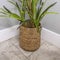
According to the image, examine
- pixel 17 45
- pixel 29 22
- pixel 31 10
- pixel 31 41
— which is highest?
pixel 31 10

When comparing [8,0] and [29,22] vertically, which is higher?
[8,0]

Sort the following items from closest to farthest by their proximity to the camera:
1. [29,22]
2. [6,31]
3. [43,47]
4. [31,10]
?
[31,10] → [29,22] → [43,47] → [6,31]

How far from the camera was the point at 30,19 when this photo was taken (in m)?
1.49

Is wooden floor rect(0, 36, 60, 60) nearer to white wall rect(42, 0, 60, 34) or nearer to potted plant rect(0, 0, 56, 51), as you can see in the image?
potted plant rect(0, 0, 56, 51)

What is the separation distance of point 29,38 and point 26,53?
0.20 m

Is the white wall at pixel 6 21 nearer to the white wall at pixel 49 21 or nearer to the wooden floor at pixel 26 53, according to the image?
the white wall at pixel 49 21

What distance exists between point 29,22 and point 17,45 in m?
0.38

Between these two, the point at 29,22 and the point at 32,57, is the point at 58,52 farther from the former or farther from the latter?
the point at 29,22

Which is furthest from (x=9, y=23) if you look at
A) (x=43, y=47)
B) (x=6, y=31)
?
(x=43, y=47)

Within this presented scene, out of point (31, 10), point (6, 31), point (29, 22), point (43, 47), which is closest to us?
point (31, 10)

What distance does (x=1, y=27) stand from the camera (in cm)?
171

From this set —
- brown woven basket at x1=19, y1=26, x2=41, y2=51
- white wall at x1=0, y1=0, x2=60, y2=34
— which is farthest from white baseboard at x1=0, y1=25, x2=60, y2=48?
brown woven basket at x1=19, y1=26, x2=41, y2=51

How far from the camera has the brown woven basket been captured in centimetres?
146

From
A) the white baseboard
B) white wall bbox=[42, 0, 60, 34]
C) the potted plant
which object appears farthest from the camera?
the white baseboard
